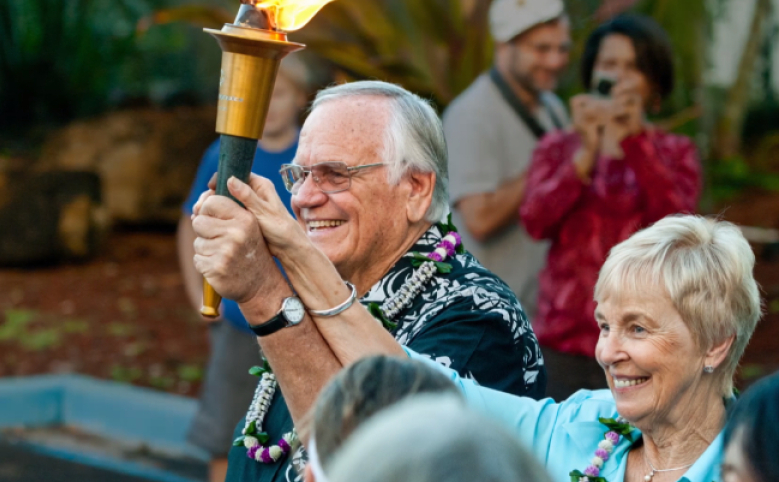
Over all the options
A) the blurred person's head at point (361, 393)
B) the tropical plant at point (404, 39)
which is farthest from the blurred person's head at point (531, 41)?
the blurred person's head at point (361, 393)

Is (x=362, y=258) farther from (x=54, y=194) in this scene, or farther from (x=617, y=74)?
(x=54, y=194)

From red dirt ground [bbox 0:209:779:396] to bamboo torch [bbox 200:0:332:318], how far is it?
512 cm

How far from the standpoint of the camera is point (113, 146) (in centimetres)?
1192

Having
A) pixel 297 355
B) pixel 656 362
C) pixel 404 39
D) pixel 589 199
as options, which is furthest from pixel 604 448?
pixel 404 39

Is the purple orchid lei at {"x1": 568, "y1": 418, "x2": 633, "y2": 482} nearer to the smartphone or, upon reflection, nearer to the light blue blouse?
the light blue blouse

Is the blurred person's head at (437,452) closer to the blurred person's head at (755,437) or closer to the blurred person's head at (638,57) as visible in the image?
the blurred person's head at (755,437)

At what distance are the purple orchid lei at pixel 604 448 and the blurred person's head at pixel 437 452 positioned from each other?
Result: 4.10 feet

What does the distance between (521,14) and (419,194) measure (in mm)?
1890

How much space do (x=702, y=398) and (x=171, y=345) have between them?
23.5 feet

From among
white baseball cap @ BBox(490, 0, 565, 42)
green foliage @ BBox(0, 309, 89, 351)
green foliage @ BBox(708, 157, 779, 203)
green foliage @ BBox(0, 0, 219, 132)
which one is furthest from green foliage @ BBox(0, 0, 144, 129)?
white baseball cap @ BBox(490, 0, 565, 42)

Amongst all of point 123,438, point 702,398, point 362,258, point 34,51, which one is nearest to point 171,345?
point 123,438

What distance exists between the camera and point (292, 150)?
5.15 meters

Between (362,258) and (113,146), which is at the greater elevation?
(362,258)

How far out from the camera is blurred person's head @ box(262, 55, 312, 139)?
16.9ft
